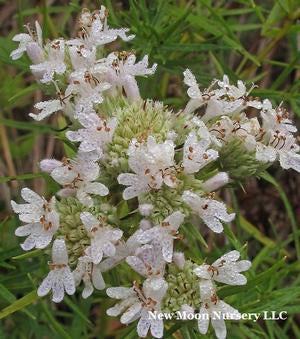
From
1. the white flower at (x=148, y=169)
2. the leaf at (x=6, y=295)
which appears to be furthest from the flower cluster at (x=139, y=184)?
the leaf at (x=6, y=295)

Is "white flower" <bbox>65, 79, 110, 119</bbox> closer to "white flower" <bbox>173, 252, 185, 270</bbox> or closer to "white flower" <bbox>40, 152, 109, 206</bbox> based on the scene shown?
"white flower" <bbox>40, 152, 109, 206</bbox>

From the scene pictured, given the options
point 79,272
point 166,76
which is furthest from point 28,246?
point 166,76

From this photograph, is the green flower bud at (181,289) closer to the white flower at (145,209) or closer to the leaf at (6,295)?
the white flower at (145,209)

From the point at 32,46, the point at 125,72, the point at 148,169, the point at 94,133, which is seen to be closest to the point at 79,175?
the point at 94,133

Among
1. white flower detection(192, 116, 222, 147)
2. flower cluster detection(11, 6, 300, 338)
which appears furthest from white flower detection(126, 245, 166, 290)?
white flower detection(192, 116, 222, 147)

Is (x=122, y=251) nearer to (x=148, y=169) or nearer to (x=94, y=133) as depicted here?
(x=148, y=169)

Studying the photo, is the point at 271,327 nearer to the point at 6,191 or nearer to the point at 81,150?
Result: the point at 81,150
